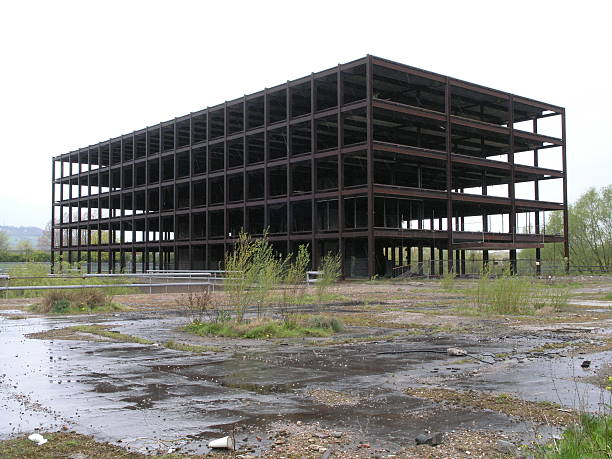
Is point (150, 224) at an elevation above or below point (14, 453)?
above

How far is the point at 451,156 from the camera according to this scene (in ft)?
177

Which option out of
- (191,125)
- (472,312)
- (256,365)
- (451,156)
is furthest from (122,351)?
(191,125)

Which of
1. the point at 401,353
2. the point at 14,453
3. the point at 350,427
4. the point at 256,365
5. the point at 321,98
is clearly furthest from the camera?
the point at 321,98

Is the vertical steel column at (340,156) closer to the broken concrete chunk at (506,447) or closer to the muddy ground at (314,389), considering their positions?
the muddy ground at (314,389)

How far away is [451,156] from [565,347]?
143 ft

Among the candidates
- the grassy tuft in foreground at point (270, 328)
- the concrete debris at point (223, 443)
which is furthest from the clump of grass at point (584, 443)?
the grassy tuft in foreground at point (270, 328)

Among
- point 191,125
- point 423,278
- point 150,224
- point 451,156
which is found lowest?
point 423,278

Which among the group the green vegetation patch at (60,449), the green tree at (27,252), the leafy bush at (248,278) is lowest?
the green vegetation patch at (60,449)

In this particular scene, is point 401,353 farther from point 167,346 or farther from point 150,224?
point 150,224

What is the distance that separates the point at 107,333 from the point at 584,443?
39.6 ft

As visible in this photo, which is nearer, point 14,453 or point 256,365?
point 14,453

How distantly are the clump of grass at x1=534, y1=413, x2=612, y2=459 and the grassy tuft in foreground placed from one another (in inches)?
358

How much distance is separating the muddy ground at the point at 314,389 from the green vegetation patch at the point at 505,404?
0.10ft

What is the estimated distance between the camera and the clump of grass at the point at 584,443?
4.68 metres
